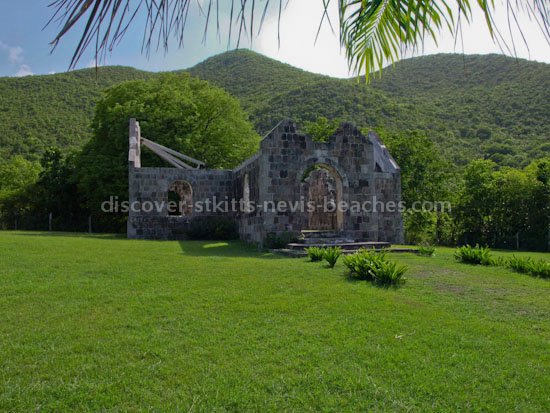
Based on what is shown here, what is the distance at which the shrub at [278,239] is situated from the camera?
46.5 feet

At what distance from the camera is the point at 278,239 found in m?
14.2

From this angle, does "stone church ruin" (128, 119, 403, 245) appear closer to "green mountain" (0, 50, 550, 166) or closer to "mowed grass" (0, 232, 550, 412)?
"mowed grass" (0, 232, 550, 412)

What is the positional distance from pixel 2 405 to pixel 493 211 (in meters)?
24.4

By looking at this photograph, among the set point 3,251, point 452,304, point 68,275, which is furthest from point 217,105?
point 452,304

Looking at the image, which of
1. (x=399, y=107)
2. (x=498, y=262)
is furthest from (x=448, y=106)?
(x=498, y=262)

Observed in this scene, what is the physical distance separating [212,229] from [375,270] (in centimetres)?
1177

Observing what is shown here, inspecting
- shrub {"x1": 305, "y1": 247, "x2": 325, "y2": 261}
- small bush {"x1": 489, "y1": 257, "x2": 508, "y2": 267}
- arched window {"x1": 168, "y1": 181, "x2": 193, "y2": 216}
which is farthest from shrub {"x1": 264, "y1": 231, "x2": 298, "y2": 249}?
arched window {"x1": 168, "y1": 181, "x2": 193, "y2": 216}

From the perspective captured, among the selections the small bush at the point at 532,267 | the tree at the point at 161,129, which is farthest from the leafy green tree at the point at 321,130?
the small bush at the point at 532,267

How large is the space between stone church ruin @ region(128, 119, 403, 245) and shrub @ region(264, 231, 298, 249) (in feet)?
0.23

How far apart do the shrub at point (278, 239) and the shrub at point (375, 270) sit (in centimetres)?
498

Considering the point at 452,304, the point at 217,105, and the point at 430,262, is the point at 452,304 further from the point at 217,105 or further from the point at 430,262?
the point at 217,105

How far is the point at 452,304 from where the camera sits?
6941mm

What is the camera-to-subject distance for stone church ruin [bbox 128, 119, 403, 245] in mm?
14555

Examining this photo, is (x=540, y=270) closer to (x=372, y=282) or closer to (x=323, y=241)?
(x=372, y=282)
